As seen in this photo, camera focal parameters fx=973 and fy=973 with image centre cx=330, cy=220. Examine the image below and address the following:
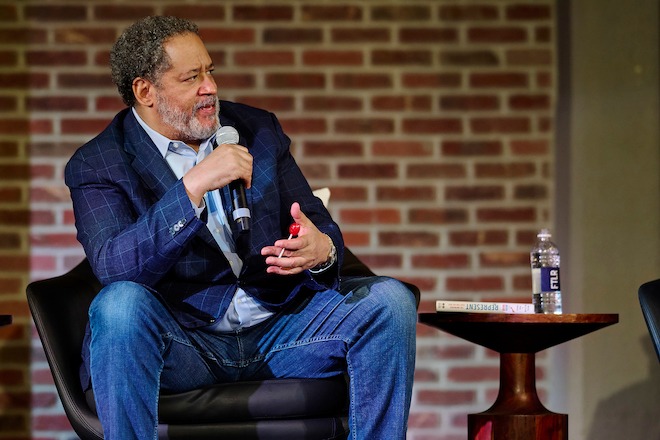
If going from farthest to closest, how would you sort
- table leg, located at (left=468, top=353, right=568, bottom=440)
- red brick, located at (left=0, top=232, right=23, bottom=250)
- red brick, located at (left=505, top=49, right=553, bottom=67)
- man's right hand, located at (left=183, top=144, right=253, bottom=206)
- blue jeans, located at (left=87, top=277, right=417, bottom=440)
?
red brick, located at (left=505, top=49, right=553, bottom=67) → red brick, located at (left=0, top=232, right=23, bottom=250) → table leg, located at (left=468, top=353, right=568, bottom=440) → man's right hand, located at (left=183, top=144, right=253, bottom=206) → blue jeans, located at (left=87, top=277, right=417, bottom=440)

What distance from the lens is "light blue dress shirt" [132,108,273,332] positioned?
2.23 metres

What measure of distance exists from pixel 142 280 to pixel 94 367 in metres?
0.25

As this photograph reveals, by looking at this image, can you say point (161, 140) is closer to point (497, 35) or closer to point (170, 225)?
point (170, 225)

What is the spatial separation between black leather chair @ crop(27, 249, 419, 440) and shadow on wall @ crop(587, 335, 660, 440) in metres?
1.36

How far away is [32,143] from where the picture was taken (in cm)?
312

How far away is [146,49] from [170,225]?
21.5 inches

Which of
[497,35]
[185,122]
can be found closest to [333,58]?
[497,35]

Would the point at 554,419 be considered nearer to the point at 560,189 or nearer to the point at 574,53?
the point at 560,189

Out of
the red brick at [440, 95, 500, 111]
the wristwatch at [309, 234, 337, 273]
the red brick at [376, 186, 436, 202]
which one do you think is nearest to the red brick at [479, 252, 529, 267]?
the red brick at [376, 186, 436, 202]

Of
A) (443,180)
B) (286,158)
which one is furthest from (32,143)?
(443,180)

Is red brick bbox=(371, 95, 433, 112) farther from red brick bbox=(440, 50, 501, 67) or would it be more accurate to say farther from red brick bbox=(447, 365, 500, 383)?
red brick bbox=(447, 365, 500, 383)

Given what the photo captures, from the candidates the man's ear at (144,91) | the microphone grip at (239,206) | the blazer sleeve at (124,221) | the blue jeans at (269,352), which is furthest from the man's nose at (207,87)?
the blue jeans at (269,352)

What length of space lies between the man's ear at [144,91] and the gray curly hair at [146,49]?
0.04 ft

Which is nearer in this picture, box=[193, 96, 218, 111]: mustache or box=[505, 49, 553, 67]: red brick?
box=[193, 96, 218, 111]: mustache
